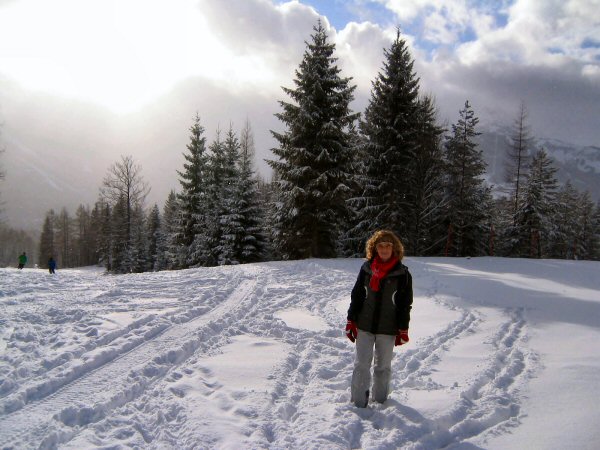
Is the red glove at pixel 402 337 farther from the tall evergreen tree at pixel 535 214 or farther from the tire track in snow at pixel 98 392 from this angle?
the tall evergreen tree at pixel 535 214

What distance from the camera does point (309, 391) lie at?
4.44 metres

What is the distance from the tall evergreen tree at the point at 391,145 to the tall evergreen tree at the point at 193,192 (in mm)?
13835

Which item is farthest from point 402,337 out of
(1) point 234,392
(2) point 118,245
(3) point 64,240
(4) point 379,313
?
(3) point 64,240

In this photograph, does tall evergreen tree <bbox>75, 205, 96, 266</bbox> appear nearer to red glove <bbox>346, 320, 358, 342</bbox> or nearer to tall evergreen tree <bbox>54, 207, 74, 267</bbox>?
tall evergreen tree <bbox>54, 207, 74, 267</bbox>

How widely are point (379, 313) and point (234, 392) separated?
77.8 inches

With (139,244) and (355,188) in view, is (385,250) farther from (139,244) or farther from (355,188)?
(139,244)

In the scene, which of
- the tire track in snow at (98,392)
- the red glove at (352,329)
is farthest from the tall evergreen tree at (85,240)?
the red glove at (352,329)

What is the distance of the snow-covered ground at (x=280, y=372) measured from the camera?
3473 mm

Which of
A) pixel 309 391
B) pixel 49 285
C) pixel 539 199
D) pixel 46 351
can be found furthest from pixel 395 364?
pixel 539 199

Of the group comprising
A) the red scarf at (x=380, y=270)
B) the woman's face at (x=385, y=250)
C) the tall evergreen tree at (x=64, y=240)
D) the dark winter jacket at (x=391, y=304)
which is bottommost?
the tall evergreen tree at (x=64, y=240)

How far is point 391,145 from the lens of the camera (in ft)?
64.7

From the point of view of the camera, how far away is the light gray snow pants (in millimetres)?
4078

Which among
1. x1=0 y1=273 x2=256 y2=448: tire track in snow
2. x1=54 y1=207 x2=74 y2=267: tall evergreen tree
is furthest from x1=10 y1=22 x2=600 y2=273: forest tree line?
x1=54 y1=207 x2=74 y2=267: tall evergreen tree

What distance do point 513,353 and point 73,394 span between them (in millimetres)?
5909
